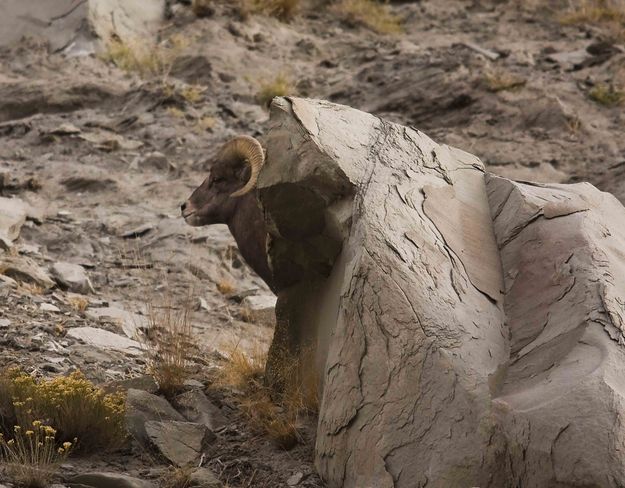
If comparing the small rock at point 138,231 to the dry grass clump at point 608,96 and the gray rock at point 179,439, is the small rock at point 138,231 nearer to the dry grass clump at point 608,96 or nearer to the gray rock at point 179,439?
the gray rock at point 179,439

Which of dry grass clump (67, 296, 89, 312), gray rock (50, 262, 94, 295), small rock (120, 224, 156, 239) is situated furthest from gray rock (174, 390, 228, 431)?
small rock (120, 224, 156, 239)

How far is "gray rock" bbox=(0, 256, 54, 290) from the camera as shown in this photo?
926 cm

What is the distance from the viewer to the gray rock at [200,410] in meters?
6.59

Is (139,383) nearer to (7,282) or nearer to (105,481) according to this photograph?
(105,481)

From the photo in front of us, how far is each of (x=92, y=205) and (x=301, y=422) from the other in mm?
6452

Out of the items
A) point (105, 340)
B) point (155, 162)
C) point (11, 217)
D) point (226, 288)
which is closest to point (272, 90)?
point (155, 162)

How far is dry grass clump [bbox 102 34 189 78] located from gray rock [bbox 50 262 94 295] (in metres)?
5.61

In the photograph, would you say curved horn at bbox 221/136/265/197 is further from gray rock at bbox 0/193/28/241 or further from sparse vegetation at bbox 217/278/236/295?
gray rock at bbox 0/193/28/241

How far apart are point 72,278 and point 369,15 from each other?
30.1 ft

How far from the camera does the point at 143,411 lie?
21.1 ft

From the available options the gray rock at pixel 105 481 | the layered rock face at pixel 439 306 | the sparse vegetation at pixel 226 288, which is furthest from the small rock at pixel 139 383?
the sparse vegetation at pixel 226 288

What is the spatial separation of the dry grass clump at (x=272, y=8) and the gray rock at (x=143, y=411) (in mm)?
10886

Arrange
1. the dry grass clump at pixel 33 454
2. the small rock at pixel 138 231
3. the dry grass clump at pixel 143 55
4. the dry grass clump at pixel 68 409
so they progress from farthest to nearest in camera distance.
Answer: the dry grass clump at pixel 143 55
the small rock at pixel 138 231
the dry grass clump at pixel 68 409
the dry grass clump at pixel 33 454

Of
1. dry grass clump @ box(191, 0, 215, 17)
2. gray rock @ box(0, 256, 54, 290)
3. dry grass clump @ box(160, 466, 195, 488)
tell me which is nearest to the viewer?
dry grass clump @ box(160, 466, 195, 488)
